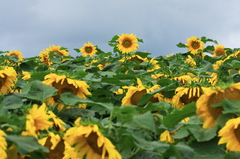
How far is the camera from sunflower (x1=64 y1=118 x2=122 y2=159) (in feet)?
6.27

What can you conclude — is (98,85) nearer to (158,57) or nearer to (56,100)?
(56,100)

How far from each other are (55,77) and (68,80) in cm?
14

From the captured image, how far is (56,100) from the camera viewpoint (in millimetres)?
3229

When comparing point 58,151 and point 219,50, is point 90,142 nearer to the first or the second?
point 58,151

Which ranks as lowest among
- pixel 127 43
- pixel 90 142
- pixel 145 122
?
pixel 90 142

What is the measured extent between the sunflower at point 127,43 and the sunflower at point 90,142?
411cm

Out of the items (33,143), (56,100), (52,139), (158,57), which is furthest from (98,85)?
(158,57)

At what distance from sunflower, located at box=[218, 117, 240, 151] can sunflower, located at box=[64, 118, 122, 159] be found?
21.2 inches

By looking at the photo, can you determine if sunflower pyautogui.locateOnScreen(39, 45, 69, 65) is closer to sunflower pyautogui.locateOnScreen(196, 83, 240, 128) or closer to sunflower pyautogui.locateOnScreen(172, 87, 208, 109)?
sunflower pyautogui.locateOnScreen(172, 87, 208, 109)

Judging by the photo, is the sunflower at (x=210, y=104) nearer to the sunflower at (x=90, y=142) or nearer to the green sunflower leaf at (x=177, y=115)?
the green sunflower leaf at (x=177, y=115)

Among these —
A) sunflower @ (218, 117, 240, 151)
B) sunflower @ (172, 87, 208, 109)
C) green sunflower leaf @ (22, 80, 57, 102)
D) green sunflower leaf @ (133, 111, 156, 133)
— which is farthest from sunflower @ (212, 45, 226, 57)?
green sunflower leaf @ (133, 111, 156, 133)

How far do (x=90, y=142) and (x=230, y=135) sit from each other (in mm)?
719

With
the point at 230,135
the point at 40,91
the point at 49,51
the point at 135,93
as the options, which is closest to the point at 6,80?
the point at 40,91

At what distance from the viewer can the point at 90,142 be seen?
203cm
